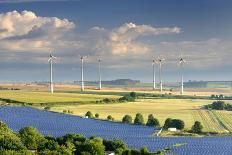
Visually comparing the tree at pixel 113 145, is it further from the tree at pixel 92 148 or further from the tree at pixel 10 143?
the tree at pixel 10 143

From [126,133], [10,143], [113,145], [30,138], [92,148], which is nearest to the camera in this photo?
[10,143]

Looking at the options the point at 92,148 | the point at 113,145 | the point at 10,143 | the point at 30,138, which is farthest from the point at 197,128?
the point at 10,143

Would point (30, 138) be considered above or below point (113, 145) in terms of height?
above

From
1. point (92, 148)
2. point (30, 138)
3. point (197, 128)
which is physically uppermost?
point (30, 138)

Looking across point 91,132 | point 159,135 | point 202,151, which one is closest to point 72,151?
point 202,151

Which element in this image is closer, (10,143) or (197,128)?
(10,143)

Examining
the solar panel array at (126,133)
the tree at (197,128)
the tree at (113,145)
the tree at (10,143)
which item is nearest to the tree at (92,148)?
the tree at (113,145)

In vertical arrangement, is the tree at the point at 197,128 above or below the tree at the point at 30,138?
below

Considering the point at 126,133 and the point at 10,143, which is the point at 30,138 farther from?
the point at 126,133

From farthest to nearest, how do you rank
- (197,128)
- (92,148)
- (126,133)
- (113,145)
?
(197,128), (126,133), (113,145), (92,148)

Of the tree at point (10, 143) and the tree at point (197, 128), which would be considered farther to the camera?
the tree at point (197, 128)
